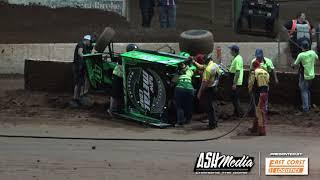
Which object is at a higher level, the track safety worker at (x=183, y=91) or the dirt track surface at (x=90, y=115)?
the track safety worker at (x=183, y=91)

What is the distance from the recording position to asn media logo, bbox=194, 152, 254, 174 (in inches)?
406

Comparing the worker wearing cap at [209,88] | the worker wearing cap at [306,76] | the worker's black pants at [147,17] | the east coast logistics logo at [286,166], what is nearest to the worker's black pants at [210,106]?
the worker wearing cap at [209,88]

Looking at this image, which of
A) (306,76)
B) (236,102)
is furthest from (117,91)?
(306,76)

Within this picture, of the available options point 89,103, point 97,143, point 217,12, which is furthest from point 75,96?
point 217,12

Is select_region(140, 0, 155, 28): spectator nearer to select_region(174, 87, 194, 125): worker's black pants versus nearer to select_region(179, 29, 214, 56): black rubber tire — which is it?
select_region(179, 29, 214, 56): black rubber tire

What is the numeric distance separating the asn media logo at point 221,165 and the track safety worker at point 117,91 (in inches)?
184

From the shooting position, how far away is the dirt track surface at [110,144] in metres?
10.9

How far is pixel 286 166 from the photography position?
10039 mm

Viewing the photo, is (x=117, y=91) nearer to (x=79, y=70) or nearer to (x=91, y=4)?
(x=79, y=70)

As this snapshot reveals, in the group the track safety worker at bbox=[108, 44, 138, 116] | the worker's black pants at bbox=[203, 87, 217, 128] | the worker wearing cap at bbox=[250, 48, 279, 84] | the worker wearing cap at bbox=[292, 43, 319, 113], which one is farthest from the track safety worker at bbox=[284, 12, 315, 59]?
the track safety worker at bbox=[108, 44, 138, 116]

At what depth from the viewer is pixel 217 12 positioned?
1025 inches

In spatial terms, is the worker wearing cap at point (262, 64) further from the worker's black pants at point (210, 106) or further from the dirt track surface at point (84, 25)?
the dirt track surface at point (84, 25)

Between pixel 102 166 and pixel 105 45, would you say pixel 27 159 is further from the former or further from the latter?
pixel 105 45

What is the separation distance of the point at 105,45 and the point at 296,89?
15.4 feet
